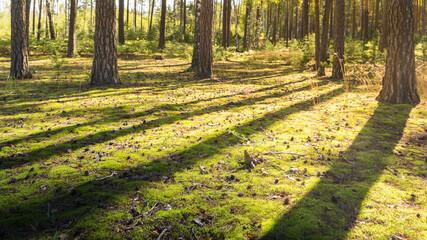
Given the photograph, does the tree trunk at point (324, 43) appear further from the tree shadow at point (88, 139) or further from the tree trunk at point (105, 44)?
the tree trunk at point (105, 44)

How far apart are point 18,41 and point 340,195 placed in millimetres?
11756

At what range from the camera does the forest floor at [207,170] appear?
2.58m

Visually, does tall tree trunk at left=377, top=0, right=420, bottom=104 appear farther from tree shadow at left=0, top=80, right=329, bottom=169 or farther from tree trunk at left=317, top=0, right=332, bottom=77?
tree trunk at left=317, top=0, right=332, bottom=77

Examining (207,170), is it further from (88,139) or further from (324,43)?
(324,43)

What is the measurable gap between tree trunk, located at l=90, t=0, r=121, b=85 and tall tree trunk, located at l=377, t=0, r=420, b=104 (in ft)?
27.5

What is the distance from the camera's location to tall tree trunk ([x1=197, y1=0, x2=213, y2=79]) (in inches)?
454

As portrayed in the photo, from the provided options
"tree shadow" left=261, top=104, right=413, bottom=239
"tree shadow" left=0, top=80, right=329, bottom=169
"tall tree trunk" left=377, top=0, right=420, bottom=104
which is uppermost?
"tall tree trunk" left=377, top=0, right=420, bottom=104

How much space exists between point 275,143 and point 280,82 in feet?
26.7

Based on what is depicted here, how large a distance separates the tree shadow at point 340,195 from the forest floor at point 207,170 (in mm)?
17

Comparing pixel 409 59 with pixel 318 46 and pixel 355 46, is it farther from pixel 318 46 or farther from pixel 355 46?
pixel 355 46

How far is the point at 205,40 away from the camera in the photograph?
466 inches

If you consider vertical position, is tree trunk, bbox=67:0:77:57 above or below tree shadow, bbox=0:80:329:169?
above

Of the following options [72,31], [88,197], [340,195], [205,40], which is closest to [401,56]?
[340,195]

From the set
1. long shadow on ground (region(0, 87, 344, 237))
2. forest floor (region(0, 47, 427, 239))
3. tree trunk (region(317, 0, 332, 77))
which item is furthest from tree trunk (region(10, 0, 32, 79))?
tree trunk (region(317, 0, 332, 77))
